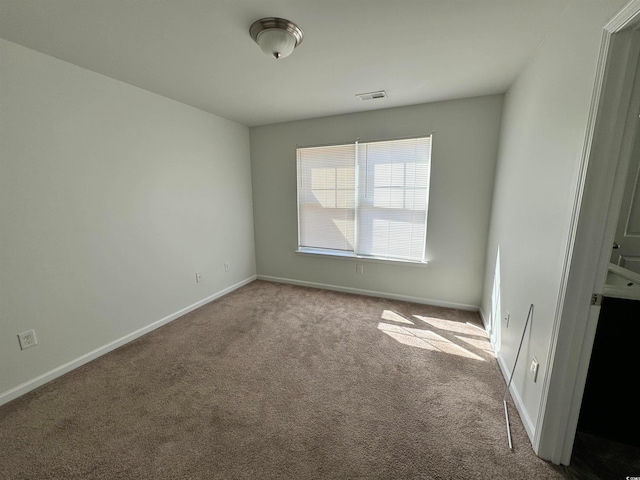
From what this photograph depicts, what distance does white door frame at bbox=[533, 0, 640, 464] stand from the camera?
3.54 feet

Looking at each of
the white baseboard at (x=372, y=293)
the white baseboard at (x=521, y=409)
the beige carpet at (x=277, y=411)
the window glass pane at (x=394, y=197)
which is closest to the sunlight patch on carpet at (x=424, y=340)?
the beige carpet at (x=277, y=411)

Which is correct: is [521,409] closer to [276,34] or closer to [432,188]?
[432,188]

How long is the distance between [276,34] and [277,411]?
2.44 m

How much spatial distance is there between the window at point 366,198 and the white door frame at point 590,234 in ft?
6.56

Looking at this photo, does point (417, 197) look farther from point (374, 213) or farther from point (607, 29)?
point (607, 29)

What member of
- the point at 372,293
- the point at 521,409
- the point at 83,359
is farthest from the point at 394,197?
the point at 83,359

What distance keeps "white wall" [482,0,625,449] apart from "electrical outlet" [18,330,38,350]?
3.43 m

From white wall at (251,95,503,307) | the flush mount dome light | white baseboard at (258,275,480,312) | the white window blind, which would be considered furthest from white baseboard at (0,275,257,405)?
the flush mount dome light

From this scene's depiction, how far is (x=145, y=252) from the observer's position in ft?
8.84

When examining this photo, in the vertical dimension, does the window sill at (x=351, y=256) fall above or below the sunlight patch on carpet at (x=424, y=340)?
above

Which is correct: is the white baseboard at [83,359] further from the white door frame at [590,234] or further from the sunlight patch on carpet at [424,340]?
the white door frame at [590,234]

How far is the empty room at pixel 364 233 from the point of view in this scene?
4.42 ft

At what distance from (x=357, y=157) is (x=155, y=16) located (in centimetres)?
242

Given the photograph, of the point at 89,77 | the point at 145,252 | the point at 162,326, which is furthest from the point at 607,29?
the point at 162,326
